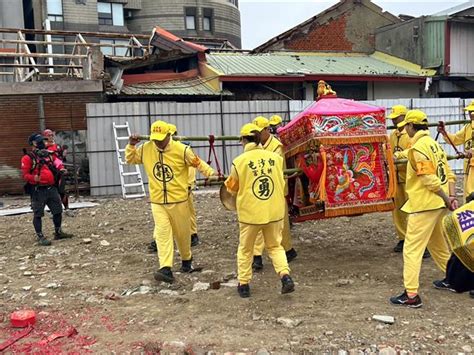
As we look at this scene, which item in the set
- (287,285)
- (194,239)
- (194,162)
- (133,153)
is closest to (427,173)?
(287,285)

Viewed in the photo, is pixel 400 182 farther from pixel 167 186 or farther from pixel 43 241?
pixel 43 241

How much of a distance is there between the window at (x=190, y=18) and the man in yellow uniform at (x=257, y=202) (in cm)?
3344

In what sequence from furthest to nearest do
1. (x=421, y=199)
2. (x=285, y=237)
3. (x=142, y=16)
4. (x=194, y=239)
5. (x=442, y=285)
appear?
(x=142, y=16) < (x=194, y=239) < (x=285, y=237) < (x=442, y=285) < (x=421, y=199)

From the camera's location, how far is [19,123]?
1280 centimetres

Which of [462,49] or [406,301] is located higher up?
[462,49]

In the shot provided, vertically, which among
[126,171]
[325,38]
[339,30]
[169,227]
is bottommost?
[169,227]

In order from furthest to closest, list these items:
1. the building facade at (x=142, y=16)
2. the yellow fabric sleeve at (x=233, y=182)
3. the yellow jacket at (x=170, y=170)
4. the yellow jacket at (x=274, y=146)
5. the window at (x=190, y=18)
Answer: the window at (x=190, y=18)
the building facade at (x=142, y=16)
the yellow jacket at (x=274, y=146)
the yellow jacket at (x=170, y=170)
the yellow fabric sleeve at (x=233, y=182)

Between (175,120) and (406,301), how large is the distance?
9.77 metres

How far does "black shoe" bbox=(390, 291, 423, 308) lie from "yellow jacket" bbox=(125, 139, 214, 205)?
2339 mm

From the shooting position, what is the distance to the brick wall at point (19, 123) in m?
12.7

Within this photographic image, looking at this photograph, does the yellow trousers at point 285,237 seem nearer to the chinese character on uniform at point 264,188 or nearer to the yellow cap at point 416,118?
the chinese character on uniform at point 264,188

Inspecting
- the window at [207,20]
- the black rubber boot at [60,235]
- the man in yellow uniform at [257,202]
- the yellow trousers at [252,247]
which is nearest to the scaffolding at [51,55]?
the black rubber boot at [60,235]

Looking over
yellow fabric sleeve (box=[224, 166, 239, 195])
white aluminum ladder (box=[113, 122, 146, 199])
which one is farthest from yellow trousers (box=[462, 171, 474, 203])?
white aluminum ladder (box=[113, 122, 146, 199])

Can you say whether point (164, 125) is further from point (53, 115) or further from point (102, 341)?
point (53, 115)
